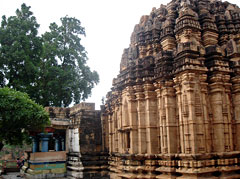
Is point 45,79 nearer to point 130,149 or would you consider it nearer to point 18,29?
point 18,29

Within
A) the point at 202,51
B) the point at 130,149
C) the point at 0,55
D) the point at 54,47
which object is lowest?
the point at 130,149

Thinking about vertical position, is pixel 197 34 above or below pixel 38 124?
above

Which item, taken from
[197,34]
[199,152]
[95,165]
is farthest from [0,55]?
[199,152]

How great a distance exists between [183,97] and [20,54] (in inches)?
585

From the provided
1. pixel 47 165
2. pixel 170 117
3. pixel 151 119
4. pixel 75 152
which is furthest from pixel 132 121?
pixel 47 165

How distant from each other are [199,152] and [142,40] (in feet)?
18.8

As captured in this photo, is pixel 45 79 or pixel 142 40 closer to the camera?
pixel 142 40

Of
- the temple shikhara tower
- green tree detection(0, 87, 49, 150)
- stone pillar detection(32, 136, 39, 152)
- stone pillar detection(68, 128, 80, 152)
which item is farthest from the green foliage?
the temple shikhara tower

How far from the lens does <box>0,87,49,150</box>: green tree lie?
1070 cm

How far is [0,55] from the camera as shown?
1930cm

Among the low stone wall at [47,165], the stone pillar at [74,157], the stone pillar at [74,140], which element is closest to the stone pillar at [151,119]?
the stone pillar at [74,157]

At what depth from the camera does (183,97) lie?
27.5 feet

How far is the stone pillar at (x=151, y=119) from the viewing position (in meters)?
9.48

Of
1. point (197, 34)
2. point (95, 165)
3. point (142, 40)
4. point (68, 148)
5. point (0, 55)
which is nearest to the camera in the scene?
point (197, 34)
